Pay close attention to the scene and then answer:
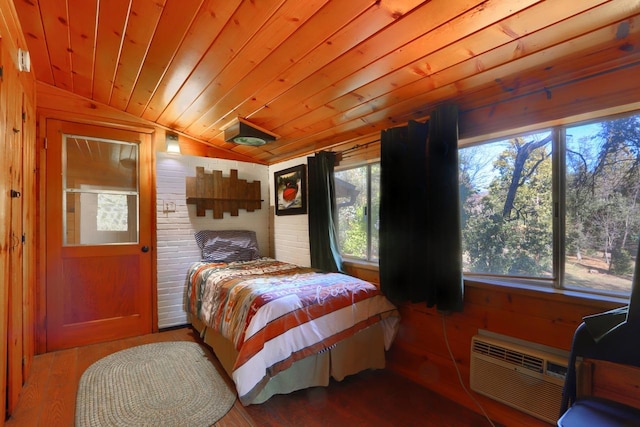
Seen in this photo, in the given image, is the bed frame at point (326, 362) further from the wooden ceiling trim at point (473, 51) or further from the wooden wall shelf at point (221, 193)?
the wooden ceiling trim at point (473, 51)

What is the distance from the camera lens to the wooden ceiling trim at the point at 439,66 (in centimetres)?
130

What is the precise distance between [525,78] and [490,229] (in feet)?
3.01

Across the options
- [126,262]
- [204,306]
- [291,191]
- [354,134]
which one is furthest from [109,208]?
[354,134]

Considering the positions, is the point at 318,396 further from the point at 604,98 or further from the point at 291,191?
the point at 604,98

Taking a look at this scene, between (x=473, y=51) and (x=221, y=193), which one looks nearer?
(x=473, y=51)

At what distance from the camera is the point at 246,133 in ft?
9.08

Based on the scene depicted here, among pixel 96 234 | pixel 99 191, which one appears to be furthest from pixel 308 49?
pixel 96 234

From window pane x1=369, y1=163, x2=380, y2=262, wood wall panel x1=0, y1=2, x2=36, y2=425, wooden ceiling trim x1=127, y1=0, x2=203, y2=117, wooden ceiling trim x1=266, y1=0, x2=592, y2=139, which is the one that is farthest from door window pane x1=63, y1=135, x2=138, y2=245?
window pane x1=369, y1=163, x2=380, y2=262

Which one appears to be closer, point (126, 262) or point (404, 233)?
point (404, 233)

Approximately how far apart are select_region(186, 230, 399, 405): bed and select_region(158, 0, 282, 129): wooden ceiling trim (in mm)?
1517

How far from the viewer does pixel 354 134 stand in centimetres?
276

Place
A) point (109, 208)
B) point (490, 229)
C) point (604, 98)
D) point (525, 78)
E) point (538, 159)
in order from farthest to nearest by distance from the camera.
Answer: point (109, 208) < point (490, 229) < point (538, 159) < point (525, 78) < point (604, 98)

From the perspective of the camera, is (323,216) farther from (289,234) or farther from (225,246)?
(225,246)

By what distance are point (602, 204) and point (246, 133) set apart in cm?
254
